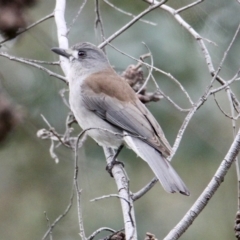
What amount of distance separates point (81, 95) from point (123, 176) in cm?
95

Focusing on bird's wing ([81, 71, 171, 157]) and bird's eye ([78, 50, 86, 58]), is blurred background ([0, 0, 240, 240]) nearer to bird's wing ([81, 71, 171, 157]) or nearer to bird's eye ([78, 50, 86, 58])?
bird's eye ([78, 50, 86, 58])

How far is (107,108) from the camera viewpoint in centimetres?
467

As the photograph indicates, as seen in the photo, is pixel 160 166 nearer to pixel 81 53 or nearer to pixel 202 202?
pixel 202 202

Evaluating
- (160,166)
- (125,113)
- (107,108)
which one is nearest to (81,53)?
(107,108)

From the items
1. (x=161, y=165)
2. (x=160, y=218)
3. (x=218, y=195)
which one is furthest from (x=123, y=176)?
(x=218, y=195)

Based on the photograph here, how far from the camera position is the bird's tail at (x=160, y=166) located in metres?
3.73

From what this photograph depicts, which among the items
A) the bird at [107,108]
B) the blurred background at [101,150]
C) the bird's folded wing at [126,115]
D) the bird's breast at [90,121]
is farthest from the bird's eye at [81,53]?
the blurred background at [101,150]

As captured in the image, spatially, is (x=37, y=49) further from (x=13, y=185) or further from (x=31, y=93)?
(x=13, y=185)

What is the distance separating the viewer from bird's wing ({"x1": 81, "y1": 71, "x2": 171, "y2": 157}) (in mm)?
4500

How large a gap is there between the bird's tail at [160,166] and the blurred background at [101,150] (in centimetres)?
159

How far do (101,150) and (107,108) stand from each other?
1510 millimetres

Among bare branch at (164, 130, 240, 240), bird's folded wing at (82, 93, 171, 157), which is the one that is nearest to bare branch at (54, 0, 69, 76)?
bird's folded wing at (82, 93, 171, 157)

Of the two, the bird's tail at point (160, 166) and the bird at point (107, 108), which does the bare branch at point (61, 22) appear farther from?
the bird's tail at point (160, 166)

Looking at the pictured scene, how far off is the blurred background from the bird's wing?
118cm
